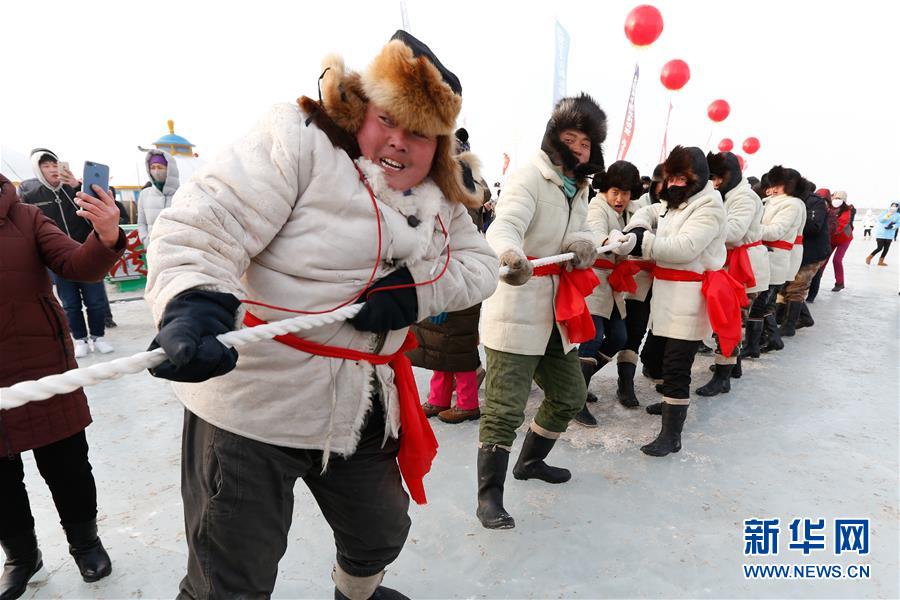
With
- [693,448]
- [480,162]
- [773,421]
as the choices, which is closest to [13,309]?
[480,162]

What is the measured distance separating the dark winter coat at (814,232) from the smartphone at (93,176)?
23.8 feet

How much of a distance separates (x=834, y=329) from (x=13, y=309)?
7949 millimetres

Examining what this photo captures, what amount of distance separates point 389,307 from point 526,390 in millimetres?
1195

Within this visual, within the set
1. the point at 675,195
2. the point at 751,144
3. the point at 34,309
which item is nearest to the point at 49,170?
the point at 34,309

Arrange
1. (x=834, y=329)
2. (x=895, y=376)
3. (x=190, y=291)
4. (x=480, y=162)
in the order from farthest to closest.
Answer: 1. (x=834, y=329)
2. (x=895, y=376)
3. (x=480, y=162)
4. (x=190, y=291)

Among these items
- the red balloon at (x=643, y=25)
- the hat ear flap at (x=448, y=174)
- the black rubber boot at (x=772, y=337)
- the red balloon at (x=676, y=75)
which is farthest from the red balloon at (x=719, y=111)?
the hat ear flap at (x=448, y=174)

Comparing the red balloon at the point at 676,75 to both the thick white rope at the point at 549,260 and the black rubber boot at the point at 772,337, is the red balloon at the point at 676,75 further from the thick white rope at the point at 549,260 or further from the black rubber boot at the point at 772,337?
the thick white rope at the point at 549,260

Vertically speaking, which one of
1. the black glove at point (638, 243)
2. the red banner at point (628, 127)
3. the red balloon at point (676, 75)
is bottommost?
the black glove at point (638, 243)

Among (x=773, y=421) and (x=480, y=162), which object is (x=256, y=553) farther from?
(x=773, y=421)

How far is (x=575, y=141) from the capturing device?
2205 millimetres

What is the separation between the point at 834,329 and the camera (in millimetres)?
6152

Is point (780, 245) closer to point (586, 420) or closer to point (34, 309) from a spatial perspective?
point (586, 420)

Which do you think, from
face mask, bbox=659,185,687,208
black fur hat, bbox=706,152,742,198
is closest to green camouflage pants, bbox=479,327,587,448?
face mask, bbox=659,185,687,208

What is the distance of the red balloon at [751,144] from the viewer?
1538 cm
